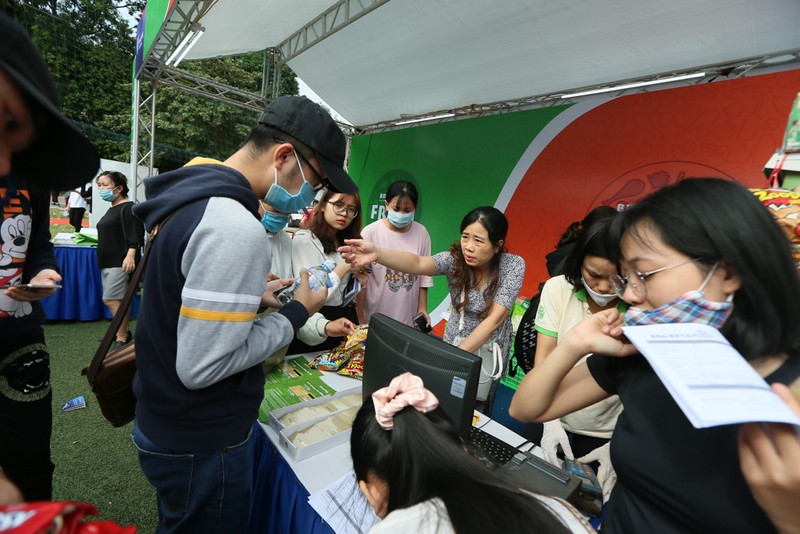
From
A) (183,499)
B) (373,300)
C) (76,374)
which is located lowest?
(76,374)

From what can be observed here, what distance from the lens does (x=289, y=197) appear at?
48.4 inches

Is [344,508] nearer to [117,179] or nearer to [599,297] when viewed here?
[599,297]

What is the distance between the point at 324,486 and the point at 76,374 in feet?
11.6

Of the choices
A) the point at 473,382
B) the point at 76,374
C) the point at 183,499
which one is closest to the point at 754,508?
the point at 473,382

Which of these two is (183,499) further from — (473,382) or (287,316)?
(473,382)

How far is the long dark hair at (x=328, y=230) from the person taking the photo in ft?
7.77

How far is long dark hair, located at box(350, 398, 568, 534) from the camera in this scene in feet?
2.22

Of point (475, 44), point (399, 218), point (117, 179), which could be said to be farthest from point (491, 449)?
point (117, 179)

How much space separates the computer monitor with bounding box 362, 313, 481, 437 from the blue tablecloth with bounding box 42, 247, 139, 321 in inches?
192

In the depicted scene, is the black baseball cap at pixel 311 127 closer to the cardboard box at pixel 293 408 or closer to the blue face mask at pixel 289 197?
the blue face mask at pixel 289 197

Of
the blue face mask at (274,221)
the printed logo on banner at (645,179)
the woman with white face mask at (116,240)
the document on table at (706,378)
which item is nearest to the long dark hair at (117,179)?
the woman with white face mask at (116,240)

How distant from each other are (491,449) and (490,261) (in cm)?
117

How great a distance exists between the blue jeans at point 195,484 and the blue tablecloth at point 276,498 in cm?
20

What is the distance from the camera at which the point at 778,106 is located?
2.65 metres
